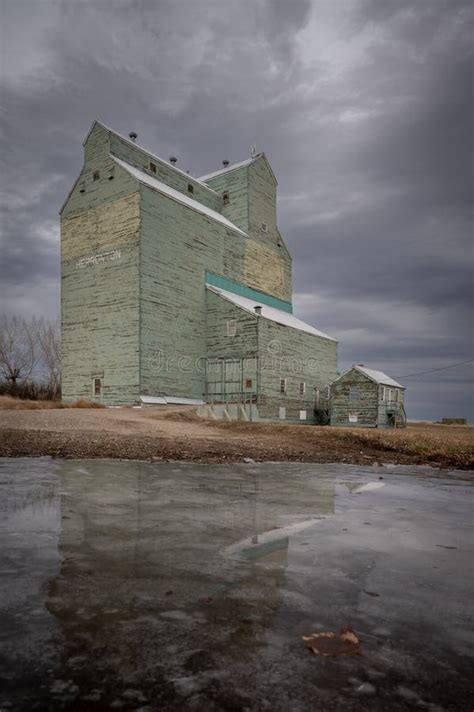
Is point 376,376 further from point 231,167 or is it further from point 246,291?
point 231,167

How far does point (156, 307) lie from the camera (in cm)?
2523

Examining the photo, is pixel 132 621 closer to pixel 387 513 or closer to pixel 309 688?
pixel 309 688

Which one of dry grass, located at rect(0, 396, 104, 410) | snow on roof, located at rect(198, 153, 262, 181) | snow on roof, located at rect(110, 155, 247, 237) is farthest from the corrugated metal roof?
dry grass, located at rect(0, 396, 104, 410)

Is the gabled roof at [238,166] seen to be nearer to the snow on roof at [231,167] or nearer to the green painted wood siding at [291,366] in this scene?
the snow on roof at [231,167]

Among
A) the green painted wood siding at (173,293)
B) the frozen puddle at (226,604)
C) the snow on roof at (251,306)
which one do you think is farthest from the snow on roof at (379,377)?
the frozen puddle at (226,604)

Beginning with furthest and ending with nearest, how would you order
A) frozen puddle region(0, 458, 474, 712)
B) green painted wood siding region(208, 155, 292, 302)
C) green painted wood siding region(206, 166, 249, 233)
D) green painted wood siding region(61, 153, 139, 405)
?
green painted wood siding region(206, 166, 249, 233) < green painted wood siding region(208, 155, 292, 302) < green painted wood siding region(61, 153, 139, 405) < frozen puddle region(0, 458, 474, 712)

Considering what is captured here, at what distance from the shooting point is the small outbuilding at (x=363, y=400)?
31.9 m

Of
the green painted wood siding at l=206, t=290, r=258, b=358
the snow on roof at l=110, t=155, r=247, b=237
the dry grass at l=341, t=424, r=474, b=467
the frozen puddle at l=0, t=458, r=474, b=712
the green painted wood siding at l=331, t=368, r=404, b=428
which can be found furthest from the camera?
the green painted wood siding at l=331, t=368, r=404, b=428

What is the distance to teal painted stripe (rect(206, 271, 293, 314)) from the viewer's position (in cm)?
2960

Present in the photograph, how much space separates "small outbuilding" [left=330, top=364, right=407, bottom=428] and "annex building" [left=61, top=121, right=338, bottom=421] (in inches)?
108

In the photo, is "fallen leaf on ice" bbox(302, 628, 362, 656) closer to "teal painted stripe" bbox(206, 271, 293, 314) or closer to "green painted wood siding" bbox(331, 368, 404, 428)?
"teal painted stripe" bbox(206, 271, 293, 314)

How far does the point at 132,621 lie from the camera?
1911mm

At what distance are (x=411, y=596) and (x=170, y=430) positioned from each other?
12.9 meters

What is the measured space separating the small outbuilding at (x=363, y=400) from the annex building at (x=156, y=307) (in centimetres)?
275
